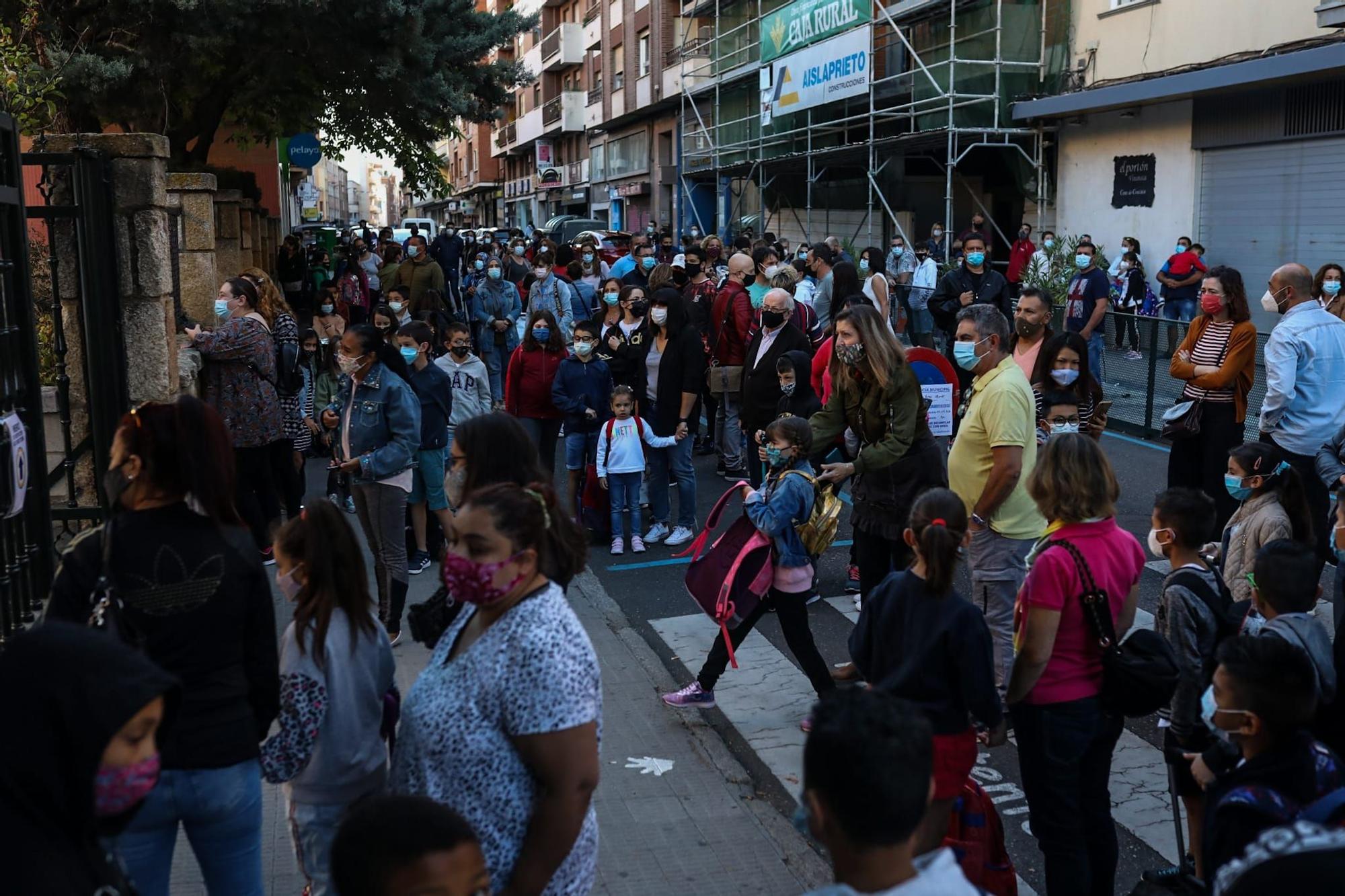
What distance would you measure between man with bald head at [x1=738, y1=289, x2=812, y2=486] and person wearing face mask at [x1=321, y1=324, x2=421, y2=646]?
2.90m

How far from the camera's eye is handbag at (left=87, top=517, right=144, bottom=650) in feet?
9.62

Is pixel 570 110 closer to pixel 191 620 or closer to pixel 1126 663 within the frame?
pixel 1126 663

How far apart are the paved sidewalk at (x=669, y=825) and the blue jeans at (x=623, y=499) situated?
105 inches

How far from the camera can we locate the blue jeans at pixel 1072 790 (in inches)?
151

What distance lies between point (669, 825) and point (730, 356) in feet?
20.3

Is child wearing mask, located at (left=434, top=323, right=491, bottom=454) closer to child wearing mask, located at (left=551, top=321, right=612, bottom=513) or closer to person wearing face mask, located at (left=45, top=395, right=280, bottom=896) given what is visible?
child wearing mask, located at (left=551, top=321, right=612, bottom=513)

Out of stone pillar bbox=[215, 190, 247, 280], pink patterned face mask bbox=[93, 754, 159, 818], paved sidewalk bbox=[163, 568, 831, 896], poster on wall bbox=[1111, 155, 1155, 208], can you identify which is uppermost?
poster on wall bbox=[1111, 155, 1155, 208]

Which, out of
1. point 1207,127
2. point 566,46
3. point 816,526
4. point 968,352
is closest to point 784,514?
point 816,526

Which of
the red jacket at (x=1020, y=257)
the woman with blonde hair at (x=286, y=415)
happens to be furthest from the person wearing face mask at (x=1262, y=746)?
the red jacket at (x=1020, y=257)

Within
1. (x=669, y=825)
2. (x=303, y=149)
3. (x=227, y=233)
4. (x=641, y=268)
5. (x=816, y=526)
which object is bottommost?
(x=669, y=825)

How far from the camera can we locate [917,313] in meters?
16.4

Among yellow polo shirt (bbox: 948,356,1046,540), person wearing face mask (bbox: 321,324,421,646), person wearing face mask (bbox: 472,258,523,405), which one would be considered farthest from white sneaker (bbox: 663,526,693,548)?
person wearing face mask (bbox: 472,258,523,405)

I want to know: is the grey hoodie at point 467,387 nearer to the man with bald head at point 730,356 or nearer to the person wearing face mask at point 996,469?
the man with bald head at point 730,356

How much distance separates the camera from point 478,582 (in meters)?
2.70
